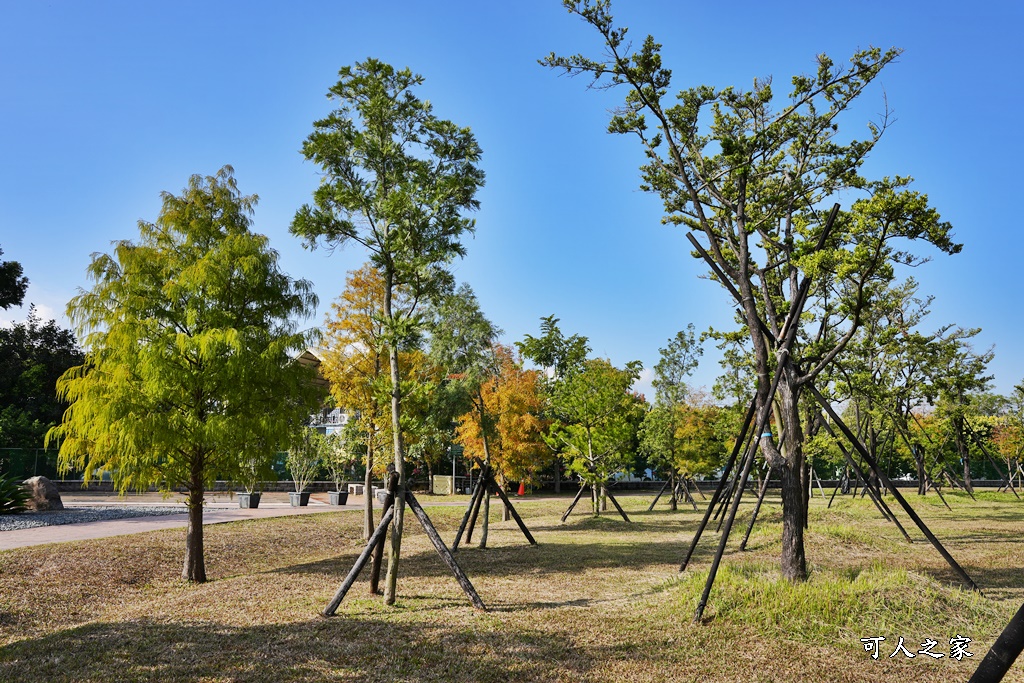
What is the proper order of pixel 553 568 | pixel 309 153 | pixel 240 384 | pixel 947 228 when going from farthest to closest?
pixel 553 568
pixel 240 384
pixel 309 153
pixel 947 228

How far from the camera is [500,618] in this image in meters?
8.27

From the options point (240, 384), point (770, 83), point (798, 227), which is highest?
point (770, 83)

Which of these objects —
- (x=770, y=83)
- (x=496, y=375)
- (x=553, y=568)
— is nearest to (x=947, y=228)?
(x=770, y=83)

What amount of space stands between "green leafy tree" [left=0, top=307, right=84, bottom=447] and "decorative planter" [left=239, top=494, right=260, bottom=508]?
12.8 metres

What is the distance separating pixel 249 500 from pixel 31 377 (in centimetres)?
1879

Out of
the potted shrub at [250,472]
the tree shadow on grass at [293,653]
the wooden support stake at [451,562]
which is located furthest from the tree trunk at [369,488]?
the tree shadow on grass at [293,653]

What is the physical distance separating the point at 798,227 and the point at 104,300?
1238cm

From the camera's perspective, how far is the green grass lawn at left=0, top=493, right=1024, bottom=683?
6.38 m

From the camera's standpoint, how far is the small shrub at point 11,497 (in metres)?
19.0

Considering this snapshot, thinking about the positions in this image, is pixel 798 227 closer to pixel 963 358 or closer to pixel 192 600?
pixel 192 600

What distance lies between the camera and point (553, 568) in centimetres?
1248

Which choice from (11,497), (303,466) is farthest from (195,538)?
(303,466)

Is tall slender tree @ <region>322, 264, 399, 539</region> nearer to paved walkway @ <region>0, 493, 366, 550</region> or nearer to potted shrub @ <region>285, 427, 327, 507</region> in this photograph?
paved walkway @ <region>0, 493, 366, 550</region>

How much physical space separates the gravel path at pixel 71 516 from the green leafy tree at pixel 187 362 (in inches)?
296
